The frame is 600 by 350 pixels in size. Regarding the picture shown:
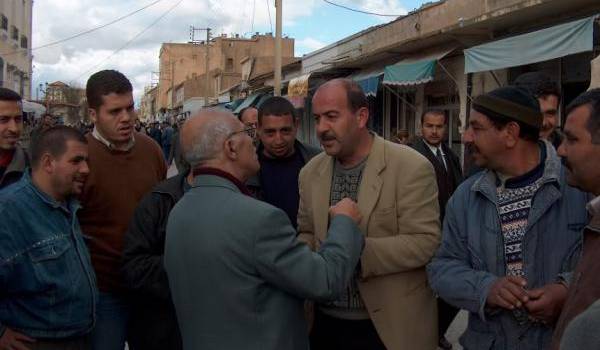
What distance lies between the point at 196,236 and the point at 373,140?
1073 mm

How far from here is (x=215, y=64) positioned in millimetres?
69375

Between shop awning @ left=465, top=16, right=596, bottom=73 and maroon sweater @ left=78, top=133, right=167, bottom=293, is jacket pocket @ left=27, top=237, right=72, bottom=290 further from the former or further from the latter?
shop awning @ left=465, top=16, right=596, bottom=73

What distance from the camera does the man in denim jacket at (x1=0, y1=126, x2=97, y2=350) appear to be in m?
2.58

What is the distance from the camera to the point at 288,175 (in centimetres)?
400

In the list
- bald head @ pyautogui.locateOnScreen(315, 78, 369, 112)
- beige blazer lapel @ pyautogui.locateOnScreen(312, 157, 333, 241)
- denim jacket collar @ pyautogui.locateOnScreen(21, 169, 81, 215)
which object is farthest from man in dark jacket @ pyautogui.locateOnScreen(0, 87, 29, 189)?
bald head @ pyautogui.locateOnScreen(315, 78, 369, 112)

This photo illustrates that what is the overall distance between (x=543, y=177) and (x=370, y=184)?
2.38 ft

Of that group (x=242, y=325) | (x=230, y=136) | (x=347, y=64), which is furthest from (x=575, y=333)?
(x=347, y=64)

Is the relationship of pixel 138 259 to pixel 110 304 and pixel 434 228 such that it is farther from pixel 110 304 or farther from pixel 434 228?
pixel 434 228

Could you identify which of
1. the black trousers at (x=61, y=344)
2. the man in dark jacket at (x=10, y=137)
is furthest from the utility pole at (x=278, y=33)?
the black trousers at (x=61, y=344)

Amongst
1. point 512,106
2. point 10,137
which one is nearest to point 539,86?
point 512,106

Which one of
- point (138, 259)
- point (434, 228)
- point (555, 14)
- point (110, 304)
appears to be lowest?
point (110, 304)

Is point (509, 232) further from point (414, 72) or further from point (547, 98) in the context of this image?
point (414, 72)

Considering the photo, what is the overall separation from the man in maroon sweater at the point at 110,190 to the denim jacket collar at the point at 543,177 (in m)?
1.77

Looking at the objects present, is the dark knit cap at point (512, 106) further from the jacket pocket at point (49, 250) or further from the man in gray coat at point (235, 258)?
the jacket pocket at point (49, 250)
